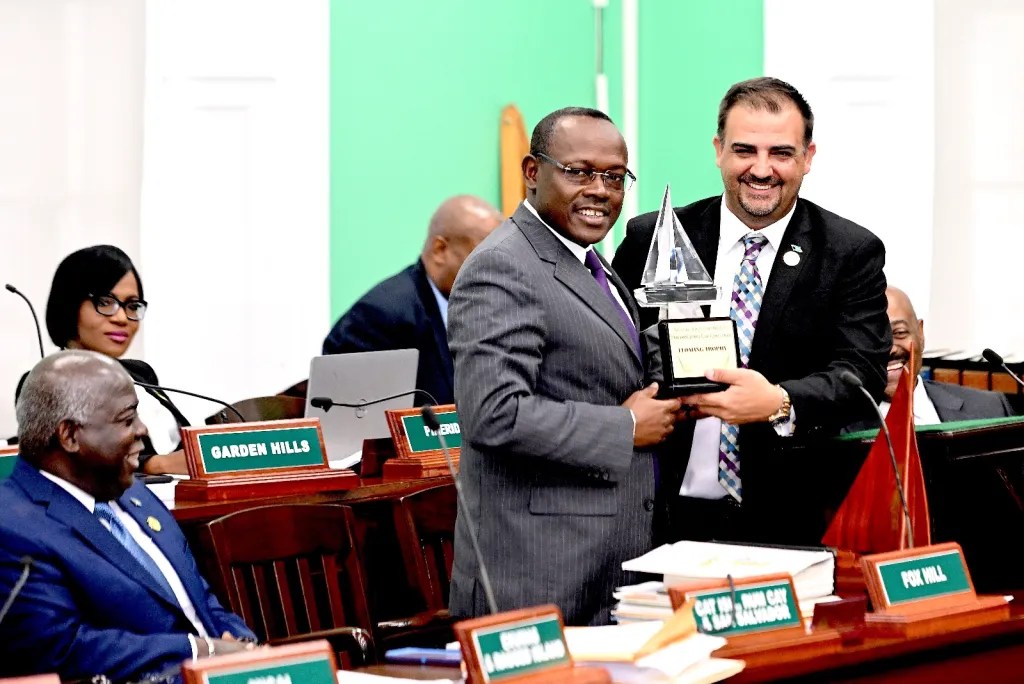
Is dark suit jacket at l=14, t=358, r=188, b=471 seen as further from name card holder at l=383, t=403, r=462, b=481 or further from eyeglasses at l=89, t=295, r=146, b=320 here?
name card holder at l=383, t=403, r=462, b=481

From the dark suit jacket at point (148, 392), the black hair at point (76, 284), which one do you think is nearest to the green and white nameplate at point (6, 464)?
the dark suit jacket at point (148, 392)

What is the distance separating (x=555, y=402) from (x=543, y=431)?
0.23ft

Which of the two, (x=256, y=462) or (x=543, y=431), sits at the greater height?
(x=543, y=431)

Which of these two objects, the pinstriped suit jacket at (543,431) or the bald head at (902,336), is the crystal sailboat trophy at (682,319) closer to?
the pinstriped suit jacket at (543,431)

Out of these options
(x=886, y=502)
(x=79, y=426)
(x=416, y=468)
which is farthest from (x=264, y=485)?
(x=886, y=502)

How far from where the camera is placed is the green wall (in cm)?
581

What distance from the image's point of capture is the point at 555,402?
2.42 m

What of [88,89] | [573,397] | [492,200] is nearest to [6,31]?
[88,89]

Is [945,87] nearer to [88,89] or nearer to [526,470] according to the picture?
[88,89]

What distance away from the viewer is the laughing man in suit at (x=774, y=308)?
2789 mm

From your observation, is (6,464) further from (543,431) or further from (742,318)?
(742,318)

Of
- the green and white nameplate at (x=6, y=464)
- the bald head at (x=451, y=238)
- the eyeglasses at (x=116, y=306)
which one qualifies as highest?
the bald head at (x=451, y=238)

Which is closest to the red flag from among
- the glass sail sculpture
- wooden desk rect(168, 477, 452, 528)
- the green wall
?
the glass sail sculpture

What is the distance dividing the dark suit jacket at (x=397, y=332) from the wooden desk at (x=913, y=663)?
260cm
